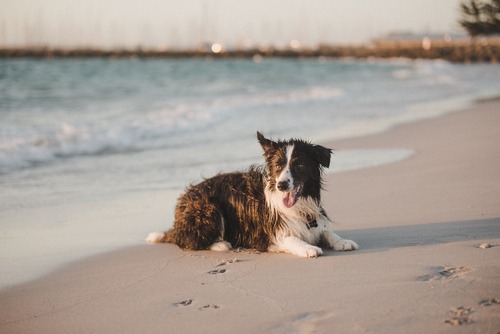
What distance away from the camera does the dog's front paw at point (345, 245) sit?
215 inches

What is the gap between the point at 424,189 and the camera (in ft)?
25.1

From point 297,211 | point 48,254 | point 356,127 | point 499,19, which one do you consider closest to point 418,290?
point 297,211

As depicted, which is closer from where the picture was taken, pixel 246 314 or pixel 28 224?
pixel 246 314

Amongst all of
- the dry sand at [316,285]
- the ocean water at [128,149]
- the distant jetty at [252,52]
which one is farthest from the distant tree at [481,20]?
the distant jetty at [252,52]

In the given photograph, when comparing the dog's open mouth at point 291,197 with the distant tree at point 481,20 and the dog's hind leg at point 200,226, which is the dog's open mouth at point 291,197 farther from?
the distant tree at point 481,20

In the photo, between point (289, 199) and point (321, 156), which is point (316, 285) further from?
point (321, 156)

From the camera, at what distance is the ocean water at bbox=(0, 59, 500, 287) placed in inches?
254

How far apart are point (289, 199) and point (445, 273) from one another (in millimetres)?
1559

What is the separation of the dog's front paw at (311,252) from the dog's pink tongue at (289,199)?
422 millimetres

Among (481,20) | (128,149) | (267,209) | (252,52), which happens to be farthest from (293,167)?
(252,52)

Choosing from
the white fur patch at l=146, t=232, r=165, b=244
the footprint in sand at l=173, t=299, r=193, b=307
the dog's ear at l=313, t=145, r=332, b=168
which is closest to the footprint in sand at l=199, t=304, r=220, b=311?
the footprint in sand at l=173, t=299, r=193, b=307

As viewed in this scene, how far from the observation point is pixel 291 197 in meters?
5.45

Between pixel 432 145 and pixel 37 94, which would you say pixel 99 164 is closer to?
pixel 432 145

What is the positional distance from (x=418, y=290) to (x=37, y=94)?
24.1m
